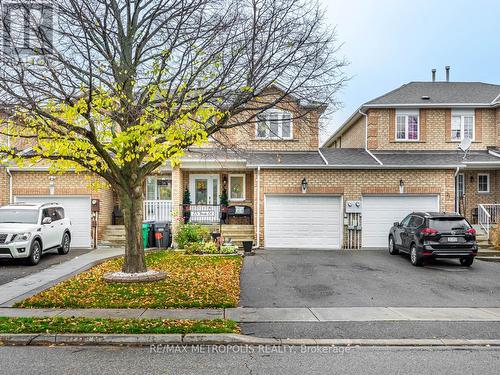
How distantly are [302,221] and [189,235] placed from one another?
4.72m

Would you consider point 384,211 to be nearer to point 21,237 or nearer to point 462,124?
point 462,124

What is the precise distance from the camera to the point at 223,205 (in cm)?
1912

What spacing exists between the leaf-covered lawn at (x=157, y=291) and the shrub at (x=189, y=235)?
3.42 metres

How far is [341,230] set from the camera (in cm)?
1727

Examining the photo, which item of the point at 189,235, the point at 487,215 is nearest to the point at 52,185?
the point at 189,235

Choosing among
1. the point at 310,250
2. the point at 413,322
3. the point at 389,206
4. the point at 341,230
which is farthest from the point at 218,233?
the point at 413,322

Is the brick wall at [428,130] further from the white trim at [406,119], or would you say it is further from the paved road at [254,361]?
the paved road at [254,361]

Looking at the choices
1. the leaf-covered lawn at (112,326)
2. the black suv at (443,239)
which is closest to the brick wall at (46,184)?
the leaf-covered lawn at (112,326)

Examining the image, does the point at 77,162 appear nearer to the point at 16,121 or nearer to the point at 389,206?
the point at 16,121

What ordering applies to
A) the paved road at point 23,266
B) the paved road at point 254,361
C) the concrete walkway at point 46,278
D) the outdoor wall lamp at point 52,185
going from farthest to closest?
the outdoor wall lamp at point 52,185 < the paved road at point 23,266 < the concrete walkway at point 46,278 < the paved road at point 254,361

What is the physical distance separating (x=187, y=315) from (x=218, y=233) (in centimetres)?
899

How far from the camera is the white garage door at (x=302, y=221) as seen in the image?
56.5 feet

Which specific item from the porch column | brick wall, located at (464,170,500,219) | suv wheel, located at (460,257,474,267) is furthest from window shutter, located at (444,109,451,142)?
the porch column

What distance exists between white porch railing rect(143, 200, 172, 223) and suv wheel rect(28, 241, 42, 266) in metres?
6.06
